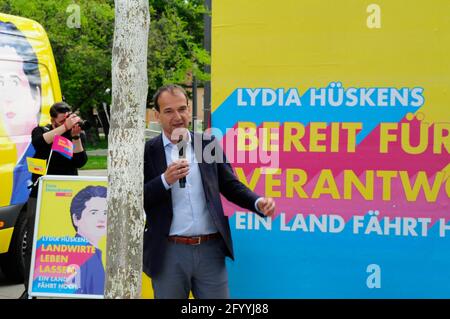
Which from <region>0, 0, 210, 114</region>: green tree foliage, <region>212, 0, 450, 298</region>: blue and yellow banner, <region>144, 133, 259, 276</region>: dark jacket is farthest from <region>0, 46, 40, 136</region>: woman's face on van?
<region>0, 0, 210, 114</region>: green tree foliage

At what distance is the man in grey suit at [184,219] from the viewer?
383 cm

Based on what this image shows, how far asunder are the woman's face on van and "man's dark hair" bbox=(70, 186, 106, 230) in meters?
1.39

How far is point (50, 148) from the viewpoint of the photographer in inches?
239

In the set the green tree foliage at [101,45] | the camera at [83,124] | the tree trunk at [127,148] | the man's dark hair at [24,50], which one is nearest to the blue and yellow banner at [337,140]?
the tree trunk at [127,148]

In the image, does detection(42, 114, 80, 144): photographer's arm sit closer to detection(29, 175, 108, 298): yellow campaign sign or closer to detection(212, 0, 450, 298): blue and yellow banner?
detection(29, 175, 108, 298): yellow campaign sign

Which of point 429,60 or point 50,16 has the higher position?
point 50,16

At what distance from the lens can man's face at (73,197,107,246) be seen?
5949mm

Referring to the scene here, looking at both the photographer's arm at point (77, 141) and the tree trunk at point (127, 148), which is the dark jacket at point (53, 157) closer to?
the photographer's arm at point (77, 141)
